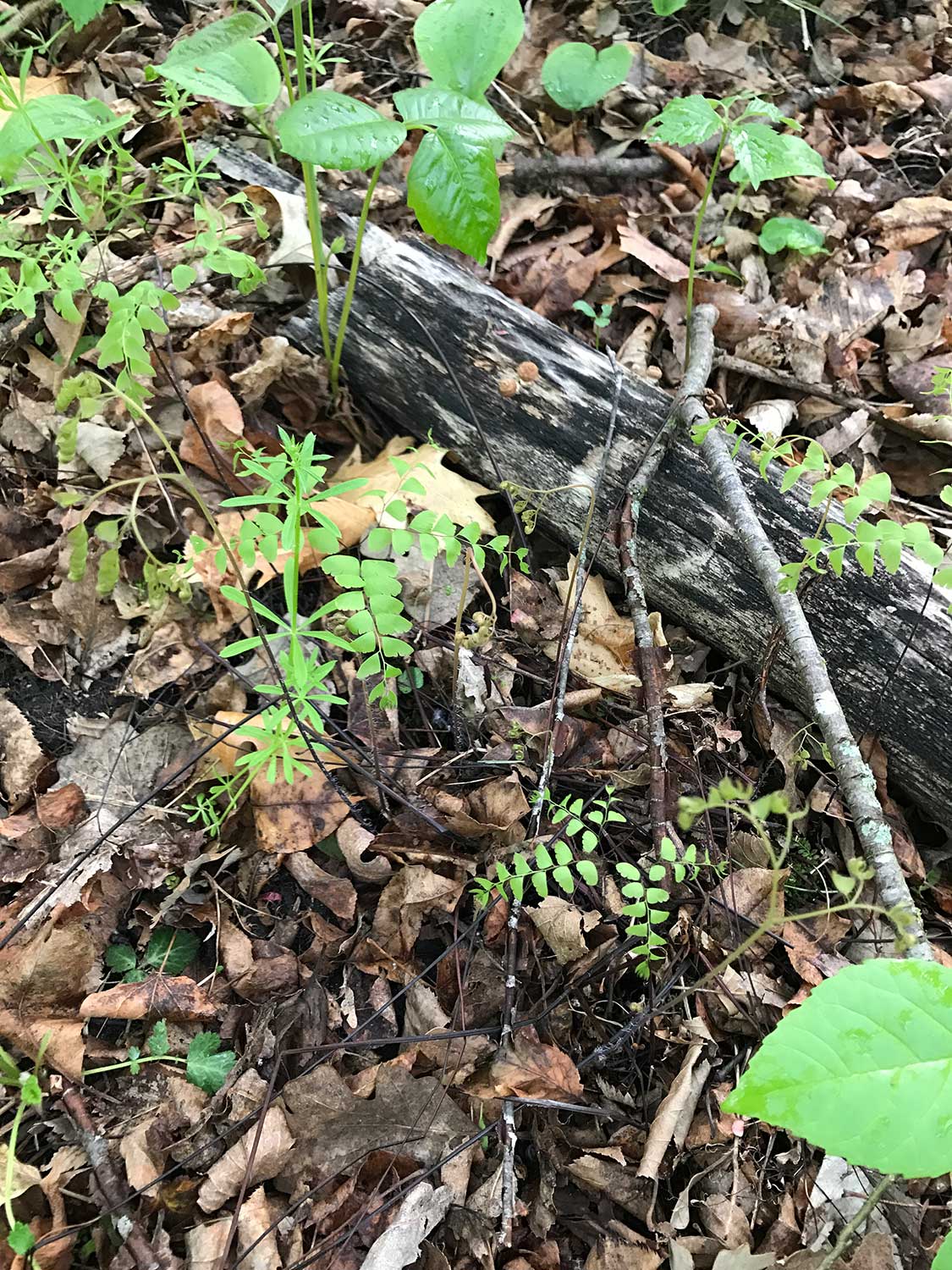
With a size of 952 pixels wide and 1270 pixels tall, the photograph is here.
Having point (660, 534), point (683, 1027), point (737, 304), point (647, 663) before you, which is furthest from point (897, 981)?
point (737, 304)

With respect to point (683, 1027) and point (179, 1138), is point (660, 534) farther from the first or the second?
point (179, 1138)

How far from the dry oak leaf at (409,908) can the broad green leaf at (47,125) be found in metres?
1.96

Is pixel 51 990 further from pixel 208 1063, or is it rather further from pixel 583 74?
pixel 583 74

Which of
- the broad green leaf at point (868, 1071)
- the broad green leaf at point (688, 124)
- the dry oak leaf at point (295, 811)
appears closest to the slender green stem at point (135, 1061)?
the dry oak leaf at point (295, 811)

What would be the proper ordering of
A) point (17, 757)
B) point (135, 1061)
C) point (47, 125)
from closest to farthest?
point (135, 1061) < point (47, 125) < point (17, 757)

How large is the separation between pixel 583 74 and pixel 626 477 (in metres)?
1.83

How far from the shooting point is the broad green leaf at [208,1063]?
171 cm

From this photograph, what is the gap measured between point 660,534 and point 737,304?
1.12 meters

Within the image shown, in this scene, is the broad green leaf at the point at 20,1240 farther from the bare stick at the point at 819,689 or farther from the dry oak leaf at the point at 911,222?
the dry oak leaf at the point at 911,222

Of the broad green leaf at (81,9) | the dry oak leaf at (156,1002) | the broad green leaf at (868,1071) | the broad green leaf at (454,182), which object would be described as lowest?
the dry oak leaf at (156,1002)

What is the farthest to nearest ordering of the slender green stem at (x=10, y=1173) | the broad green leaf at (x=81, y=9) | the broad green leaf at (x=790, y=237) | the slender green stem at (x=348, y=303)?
the broad green leaf at (x=790, y=237) → the broad green leaf at (x=81, y=9) → the slender green stem at (x=348, y=303) → the slender green stem at (x=10, y=1173)

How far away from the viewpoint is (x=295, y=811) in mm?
1982

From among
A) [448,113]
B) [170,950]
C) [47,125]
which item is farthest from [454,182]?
[170,950]

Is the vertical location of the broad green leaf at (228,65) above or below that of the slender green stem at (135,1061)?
above
